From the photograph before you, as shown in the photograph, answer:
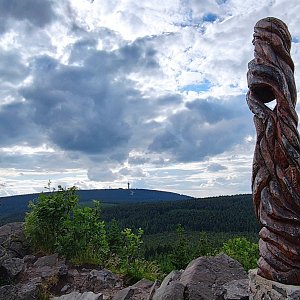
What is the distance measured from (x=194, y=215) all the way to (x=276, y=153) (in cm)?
6026

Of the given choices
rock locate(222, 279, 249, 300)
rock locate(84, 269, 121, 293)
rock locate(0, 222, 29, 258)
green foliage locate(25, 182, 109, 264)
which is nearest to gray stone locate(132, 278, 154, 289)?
rock locate(84, 269, 121, 293)

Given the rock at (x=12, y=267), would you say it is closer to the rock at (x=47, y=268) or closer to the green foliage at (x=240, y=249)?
the rock at (x=47, y=268)

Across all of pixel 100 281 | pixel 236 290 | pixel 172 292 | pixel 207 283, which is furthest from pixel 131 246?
pixel 236 290

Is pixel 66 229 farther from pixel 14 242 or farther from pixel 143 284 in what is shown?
pixel 143 284

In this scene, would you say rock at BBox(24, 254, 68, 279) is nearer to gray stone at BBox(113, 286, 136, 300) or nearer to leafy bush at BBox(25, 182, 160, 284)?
leafy bush at BBox(25, 182, 160, 284)

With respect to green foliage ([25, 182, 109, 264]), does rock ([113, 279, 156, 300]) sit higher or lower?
lower

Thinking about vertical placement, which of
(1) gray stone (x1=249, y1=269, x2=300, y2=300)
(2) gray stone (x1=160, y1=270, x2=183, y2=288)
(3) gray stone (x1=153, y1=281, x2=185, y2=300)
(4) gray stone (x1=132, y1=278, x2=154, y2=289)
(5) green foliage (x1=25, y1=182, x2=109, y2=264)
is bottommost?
(4) gray stone (x1=132, y1=278, x2=154, y2=289)

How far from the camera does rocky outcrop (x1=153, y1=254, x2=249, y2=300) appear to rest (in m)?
8.23

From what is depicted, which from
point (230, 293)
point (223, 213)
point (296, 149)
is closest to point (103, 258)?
point (230, 293)

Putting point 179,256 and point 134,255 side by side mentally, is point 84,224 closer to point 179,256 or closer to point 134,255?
point 134,255

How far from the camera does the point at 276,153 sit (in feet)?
20.8

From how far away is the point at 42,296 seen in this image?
960cm

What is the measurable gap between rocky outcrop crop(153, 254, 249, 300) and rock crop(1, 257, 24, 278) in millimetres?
3820

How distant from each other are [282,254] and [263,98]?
89.1 inches
